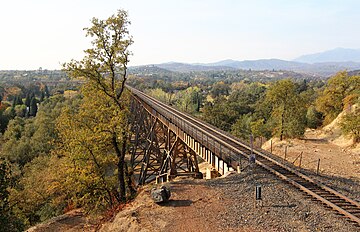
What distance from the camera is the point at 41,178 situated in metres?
27.1

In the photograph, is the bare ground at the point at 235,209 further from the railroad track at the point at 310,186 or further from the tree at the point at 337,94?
the tree at the point at 337,94

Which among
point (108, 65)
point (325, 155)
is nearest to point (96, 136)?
point (108, 65)

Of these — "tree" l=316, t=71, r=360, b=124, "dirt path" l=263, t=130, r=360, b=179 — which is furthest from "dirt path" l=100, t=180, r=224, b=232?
"tree" l=316, t=71, r=360, b=124

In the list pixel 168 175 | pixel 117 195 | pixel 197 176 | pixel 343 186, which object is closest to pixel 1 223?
pixel 117 195

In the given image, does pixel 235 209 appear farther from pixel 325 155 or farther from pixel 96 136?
pixel 325 155

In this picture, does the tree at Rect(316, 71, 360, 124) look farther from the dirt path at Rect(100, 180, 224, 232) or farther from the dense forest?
the dirt path at Rect(100, 180, 224, 232)

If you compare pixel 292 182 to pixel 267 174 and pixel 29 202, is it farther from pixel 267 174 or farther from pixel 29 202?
pixel 29 202

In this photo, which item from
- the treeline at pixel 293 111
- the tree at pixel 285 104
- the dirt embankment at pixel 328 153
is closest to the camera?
the dirt embankment at pixel 328 153

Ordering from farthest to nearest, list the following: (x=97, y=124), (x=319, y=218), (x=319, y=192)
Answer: (x=97, y=124) < (x=319, y=192) < (x=319, y=218)

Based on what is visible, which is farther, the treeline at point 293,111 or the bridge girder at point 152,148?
the treeline at point 293,111

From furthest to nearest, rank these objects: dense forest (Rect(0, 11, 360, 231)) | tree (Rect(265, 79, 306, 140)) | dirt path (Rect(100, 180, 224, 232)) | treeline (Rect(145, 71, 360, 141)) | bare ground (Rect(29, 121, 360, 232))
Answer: tree (Rect(265, 79, 306, 140))
treeline (Rect(145, 71, 360, 141))
dense forest (Rect(0, 11, 360, 231))
dirt path (Rect(100, 180, 224, 232))
bare ground (Rect(29, 121, 360, 232))

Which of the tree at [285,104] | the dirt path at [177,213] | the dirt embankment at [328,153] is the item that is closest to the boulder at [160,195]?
the dirt path at [177,213]

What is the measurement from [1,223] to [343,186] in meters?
14.3

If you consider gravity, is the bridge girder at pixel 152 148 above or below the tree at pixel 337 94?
below
